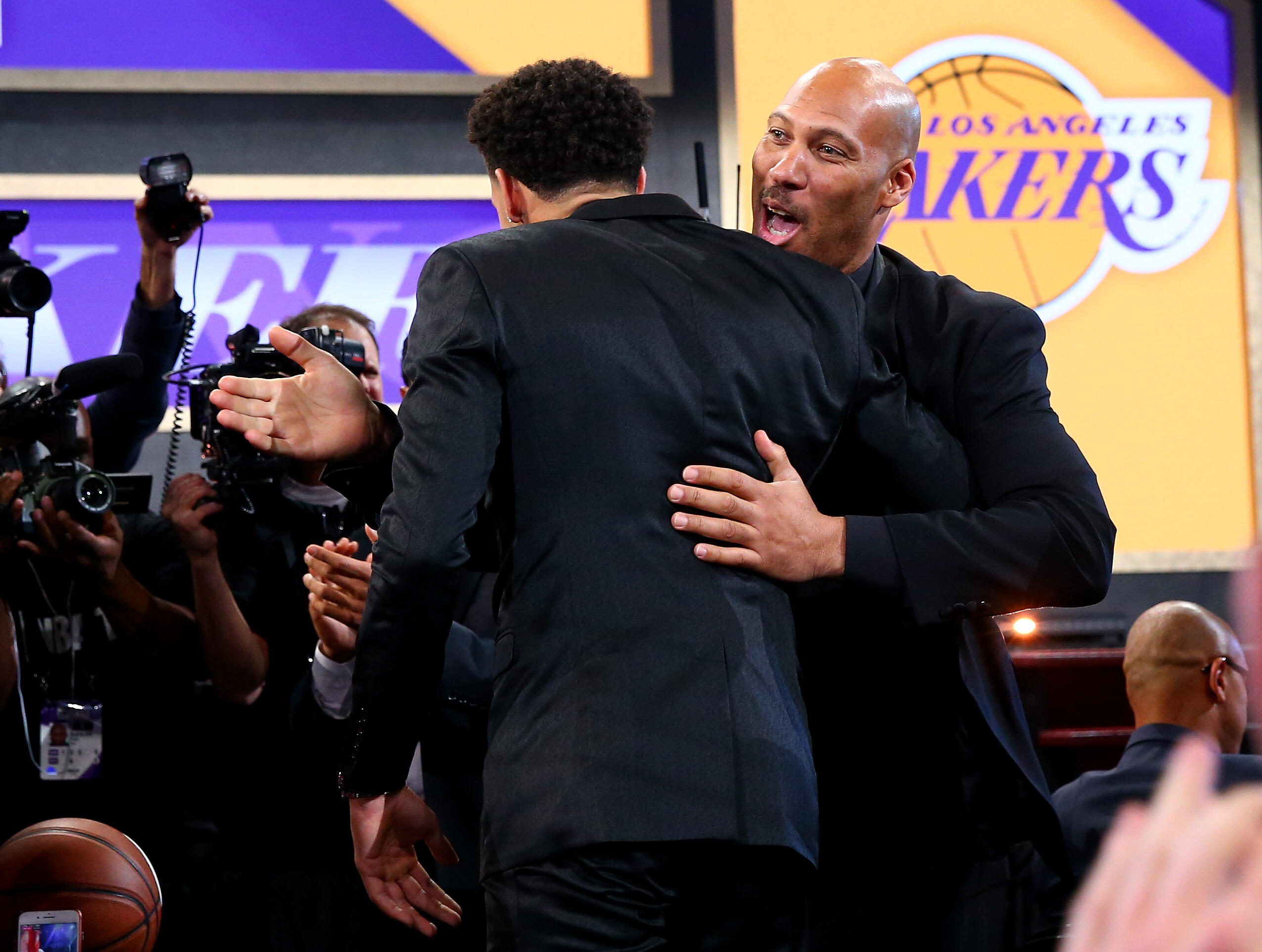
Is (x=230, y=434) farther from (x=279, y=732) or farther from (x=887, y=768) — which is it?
(x=887, y=768)

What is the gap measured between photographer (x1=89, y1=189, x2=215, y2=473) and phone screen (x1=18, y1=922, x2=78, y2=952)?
131cm

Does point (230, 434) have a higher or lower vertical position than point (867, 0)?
lower

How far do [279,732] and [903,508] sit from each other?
5.18 feet

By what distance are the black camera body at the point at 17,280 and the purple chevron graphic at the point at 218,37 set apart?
1760mm

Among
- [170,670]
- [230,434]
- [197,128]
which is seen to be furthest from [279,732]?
[197,128]

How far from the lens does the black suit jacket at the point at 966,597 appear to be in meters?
1.71

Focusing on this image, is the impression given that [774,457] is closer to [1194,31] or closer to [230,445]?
[230,445]

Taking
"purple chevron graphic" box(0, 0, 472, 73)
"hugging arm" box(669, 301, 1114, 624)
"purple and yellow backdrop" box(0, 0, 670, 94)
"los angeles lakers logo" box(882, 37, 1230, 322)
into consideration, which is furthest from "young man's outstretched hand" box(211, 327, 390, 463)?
"los angeles lakers logo" box(882, 37, 1230, 322)

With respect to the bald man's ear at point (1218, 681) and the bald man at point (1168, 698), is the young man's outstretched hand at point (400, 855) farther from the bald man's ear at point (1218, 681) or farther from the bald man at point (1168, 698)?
the bald man's ear at point (1218, 681)

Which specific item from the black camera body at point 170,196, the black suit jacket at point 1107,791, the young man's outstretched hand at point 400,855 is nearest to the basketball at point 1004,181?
the black suit jacket at point 1107,791

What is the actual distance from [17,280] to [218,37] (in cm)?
201

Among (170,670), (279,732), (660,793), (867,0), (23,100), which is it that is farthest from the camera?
(867,0)

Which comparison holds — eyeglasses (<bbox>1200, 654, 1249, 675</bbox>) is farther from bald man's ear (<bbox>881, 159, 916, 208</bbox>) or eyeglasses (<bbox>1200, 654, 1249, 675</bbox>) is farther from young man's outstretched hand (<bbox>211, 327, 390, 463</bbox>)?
young man's outstretched hand (<bbox>211, 327, 390, 463</bbox>)

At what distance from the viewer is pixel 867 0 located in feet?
16.0
